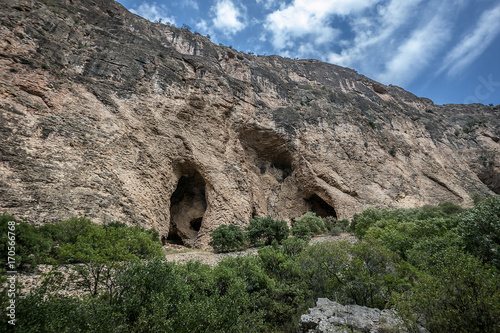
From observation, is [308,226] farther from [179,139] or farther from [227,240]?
[179,139]

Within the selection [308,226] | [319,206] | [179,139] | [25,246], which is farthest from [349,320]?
[319,206]

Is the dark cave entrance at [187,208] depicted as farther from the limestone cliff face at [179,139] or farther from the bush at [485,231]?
the bush at [485,231]

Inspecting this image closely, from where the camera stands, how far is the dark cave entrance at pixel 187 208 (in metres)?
19.7

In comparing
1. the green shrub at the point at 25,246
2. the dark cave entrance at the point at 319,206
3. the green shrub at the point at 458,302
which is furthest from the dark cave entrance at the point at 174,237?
the green shrub at the point at 458,302

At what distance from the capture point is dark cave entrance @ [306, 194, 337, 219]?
86.9 feet

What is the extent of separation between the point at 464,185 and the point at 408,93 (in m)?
30.2

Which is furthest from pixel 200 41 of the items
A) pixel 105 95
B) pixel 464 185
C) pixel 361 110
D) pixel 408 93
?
pixel 408 93

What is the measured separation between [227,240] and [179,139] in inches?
344

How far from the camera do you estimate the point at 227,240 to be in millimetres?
14914

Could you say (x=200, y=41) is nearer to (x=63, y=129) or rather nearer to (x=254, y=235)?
(x=63, y=129)

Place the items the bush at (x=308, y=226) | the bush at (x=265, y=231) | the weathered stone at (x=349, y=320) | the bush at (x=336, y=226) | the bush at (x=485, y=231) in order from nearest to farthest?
1. the weathered stone at (x=349, y=320)
2. the bush at (x=485, y=231)
3. the bush at (x=265, y=231)
4. the bush at (x=308, y=226)
5. the bush at (x=336, y=226)

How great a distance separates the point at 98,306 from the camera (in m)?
4.86

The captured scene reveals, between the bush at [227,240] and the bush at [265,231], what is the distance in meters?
1.20

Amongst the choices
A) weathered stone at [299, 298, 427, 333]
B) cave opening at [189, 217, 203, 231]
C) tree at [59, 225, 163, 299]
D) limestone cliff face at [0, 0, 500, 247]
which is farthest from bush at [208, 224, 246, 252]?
weathered stone at [299, 298, 427, 333]
